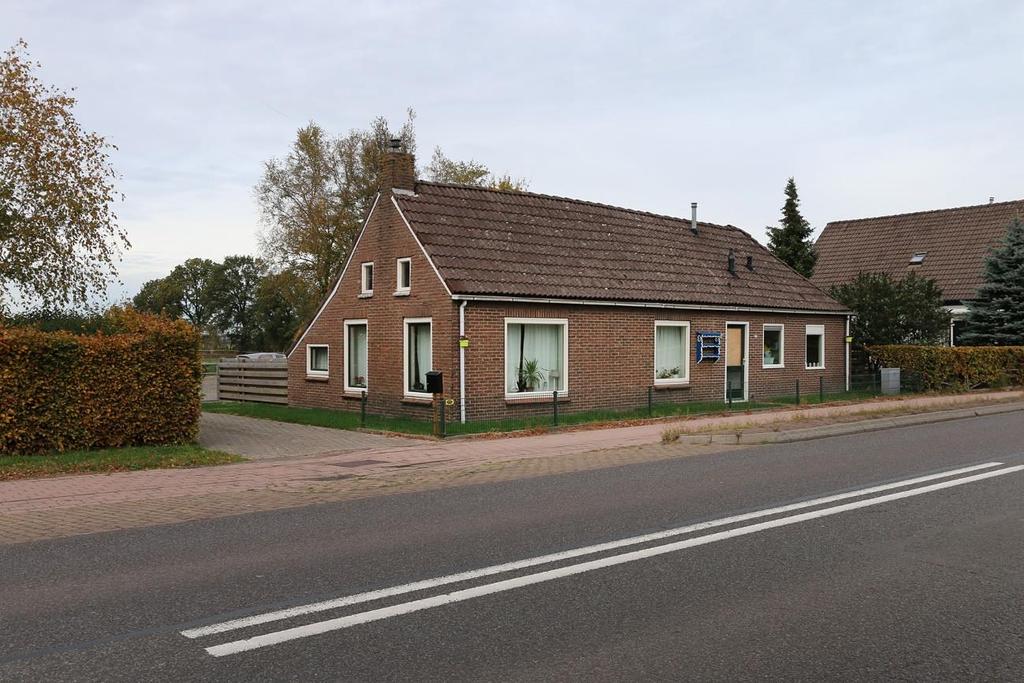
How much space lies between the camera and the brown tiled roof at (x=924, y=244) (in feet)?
127

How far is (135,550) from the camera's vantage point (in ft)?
25.2

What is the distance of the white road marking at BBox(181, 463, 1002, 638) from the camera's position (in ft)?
18.2

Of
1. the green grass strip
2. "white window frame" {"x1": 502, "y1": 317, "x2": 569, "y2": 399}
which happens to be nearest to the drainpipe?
"white window frame" {"x1": 502, "y1": 317, "x2": 569, "y2": 399}

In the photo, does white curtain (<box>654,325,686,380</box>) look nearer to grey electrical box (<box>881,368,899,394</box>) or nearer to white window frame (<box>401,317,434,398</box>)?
white window frame (<box>401,317,434,398</box>)

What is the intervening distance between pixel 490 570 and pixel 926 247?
39697 millimetres

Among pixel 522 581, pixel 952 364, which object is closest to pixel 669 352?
pixel 952 364

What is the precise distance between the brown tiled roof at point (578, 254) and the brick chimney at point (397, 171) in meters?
0.32

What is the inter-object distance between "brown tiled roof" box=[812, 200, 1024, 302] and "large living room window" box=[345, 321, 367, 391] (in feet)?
85.9

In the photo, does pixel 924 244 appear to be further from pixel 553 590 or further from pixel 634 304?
pixel 553 590

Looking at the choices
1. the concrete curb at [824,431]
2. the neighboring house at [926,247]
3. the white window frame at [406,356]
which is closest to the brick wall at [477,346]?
the white window frame at [406,356]

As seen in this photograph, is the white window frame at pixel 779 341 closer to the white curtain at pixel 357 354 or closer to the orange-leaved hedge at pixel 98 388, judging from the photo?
the white curtain at pixel 357 354

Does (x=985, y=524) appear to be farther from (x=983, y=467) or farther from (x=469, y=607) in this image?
(x=469, y=607)

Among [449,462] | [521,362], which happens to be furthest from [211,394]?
[449,462]

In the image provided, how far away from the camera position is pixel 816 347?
28.9 m
